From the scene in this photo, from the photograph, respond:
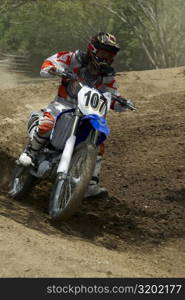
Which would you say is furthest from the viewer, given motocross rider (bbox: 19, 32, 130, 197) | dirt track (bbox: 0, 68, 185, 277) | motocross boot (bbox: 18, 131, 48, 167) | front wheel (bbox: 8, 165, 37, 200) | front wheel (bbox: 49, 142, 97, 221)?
front wheel (bbox: 8, 165, 37, 200)

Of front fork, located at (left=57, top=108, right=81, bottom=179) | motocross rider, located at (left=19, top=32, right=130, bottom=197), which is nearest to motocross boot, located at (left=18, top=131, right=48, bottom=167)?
motocross rider, located at (left=19, top=32, right=130, bottom=197)

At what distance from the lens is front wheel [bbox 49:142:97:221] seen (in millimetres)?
5825

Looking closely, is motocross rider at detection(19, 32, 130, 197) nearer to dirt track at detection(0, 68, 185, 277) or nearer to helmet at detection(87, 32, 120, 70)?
helmet at detection(87, 32, 120, 70)

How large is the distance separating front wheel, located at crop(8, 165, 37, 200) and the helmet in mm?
1494

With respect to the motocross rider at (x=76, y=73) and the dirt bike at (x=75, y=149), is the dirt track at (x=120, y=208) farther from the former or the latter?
the motocross rider at (x=76, y=73)

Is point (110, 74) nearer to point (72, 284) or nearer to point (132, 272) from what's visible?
point (132, 272)

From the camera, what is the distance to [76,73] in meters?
6.91

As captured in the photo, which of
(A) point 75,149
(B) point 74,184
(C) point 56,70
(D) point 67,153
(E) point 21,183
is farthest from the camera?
(E) point 21,183

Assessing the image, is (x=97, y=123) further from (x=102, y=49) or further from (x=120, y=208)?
(x=120, y=208)

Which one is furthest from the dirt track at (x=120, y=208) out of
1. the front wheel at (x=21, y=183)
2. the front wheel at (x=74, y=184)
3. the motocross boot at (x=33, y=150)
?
the motocross boot at (x=33, y=150)

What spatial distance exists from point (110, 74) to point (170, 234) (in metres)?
1.86

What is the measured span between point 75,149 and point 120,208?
1.49 metres

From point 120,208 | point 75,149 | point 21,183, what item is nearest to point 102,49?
point 75,149

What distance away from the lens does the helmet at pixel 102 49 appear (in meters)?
6.52
